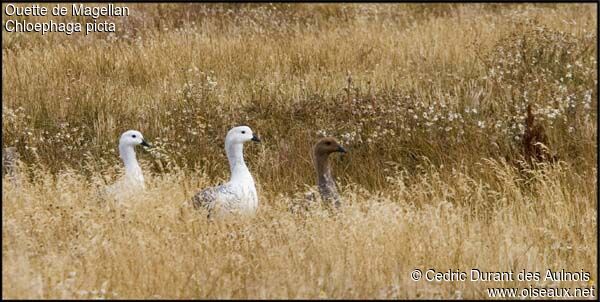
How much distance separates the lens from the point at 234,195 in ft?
28.3

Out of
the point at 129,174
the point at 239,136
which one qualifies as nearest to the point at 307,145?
the point at 239,136

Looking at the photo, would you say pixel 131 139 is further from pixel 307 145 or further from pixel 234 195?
pixel 307 145

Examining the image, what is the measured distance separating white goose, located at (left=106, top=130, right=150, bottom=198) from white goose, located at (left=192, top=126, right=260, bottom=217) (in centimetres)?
57

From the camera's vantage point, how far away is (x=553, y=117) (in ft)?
35.1

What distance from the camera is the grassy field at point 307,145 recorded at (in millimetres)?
7164

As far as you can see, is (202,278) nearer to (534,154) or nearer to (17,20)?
(534,154)

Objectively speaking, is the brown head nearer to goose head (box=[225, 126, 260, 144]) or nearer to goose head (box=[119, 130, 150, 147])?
goose head (box=[225, 126, 260, 144])

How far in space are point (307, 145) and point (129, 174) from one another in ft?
8.21

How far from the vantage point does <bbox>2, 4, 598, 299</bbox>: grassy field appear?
7.16 meters

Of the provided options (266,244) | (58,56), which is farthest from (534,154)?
(58,56)

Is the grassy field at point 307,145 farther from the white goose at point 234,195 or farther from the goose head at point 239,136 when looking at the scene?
the goose head at point 239,136

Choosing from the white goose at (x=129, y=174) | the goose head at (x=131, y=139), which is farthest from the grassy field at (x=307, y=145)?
the goose head at (x=131, y=139)

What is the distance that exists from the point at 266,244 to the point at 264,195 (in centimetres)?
260

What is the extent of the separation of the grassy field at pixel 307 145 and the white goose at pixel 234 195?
0.22 metres
